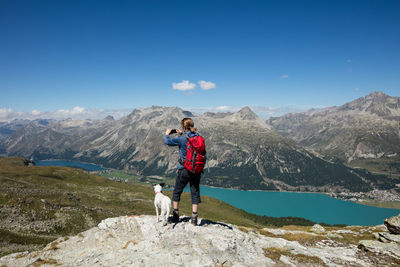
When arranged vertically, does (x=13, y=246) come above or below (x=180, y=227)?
below

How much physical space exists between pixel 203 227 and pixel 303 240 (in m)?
16.3

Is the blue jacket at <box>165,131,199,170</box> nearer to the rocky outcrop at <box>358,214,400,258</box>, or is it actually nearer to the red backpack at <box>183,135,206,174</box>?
the red backpack at <box>183,135,206,174</box>

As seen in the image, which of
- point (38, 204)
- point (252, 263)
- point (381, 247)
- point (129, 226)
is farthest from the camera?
point (38, 204)

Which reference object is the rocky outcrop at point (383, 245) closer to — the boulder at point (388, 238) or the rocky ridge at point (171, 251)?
the boulder at point (388, 238)

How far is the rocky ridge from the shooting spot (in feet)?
45.4

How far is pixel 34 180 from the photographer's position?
14300 cm

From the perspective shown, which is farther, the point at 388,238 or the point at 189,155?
the point at 388,238


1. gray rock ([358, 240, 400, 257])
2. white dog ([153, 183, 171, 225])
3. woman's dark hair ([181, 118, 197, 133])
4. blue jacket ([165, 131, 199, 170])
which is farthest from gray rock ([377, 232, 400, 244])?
woman's dark hair ([181, 118, 197, 133])

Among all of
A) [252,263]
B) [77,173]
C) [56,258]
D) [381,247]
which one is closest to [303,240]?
[381,247]

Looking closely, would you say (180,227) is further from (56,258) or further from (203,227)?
(56,258)

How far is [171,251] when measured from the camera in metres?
14.2

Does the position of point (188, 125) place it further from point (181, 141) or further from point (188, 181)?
point (188, 181)

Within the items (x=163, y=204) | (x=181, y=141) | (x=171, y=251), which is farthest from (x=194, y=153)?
(x=171, y=251)

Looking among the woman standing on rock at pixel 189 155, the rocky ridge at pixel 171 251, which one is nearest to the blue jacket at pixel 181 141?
the woman standing on rock at pixel 189 155
